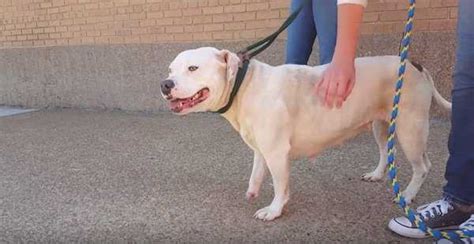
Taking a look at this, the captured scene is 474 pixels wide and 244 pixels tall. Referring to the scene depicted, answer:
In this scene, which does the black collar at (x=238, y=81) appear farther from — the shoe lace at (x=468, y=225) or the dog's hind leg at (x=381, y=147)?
the shoe lace at (x=468, y=225)

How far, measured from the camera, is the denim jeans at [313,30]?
11.7 ft

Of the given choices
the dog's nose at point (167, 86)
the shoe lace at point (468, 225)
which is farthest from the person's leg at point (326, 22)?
the shoe lace at point (468, 225)

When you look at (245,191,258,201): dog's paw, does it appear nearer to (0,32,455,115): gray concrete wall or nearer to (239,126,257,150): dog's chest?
(239,126,257,150): dog's chest

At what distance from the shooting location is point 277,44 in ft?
20.0

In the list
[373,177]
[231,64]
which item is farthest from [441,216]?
[231,64]

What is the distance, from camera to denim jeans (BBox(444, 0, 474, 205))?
7.34 ft

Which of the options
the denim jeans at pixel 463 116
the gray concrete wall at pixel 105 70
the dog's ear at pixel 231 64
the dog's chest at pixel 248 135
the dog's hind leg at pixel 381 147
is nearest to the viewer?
the denim jeans at pixel 463 116

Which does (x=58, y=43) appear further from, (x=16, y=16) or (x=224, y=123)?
(x=224, y=123)

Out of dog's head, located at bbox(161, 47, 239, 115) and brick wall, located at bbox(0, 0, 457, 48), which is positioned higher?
brick wall, located at bbox(0, 0, 457, 48)

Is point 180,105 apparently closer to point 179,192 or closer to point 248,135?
point 248,135

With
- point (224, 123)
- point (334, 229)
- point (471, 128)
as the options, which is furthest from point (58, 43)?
point (471, 128)

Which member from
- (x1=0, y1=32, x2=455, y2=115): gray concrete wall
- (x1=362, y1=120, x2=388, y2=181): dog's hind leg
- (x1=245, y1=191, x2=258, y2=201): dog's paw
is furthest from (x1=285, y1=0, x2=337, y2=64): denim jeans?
(x1=0, y1=32, x2=455, y2=115): gray concrete wall

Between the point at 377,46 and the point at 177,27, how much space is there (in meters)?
2.75

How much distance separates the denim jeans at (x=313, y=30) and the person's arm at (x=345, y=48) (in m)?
1.09
